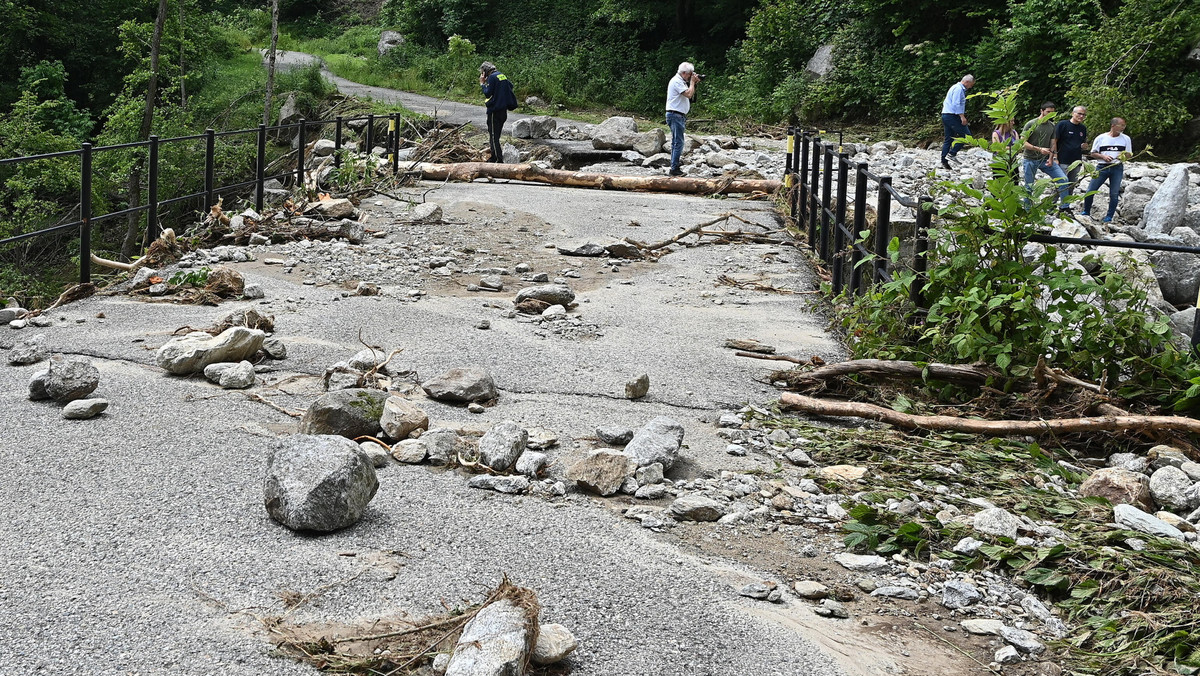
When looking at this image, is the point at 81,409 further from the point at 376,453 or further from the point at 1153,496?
the point at 1153,496

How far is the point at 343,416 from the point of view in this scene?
208 inches

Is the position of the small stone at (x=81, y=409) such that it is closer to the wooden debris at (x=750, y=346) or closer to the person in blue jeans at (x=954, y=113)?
the wooden debris at (x=750, y=346)

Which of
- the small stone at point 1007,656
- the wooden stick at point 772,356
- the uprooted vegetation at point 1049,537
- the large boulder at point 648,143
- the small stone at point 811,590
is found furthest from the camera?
the large boulder at point 648,143

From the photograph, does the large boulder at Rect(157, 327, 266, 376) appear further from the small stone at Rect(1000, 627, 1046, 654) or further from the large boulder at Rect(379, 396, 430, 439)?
the small stone at Rect(1000, 627, 1046, 654)

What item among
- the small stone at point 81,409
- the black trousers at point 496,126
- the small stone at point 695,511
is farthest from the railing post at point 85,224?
the black trousers at point 496,126

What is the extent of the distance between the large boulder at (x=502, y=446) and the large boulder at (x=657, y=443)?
0.54m

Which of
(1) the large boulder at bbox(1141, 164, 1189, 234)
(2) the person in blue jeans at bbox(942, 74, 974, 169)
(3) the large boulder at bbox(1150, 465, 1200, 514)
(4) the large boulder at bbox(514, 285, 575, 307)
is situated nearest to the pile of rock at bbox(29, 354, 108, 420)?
(4) the large boulder at bbox(514, 285, 575, 307)

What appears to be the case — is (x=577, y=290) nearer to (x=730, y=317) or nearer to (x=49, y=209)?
(x=730, y=317)

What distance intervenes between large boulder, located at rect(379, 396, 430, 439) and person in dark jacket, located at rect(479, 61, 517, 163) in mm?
13550

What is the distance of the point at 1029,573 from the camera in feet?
13.1

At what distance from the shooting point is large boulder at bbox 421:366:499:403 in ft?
19.9

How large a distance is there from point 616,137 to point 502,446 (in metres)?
17.1

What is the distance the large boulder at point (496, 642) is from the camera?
3018mm

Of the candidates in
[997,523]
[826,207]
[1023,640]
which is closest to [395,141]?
[826,207]
